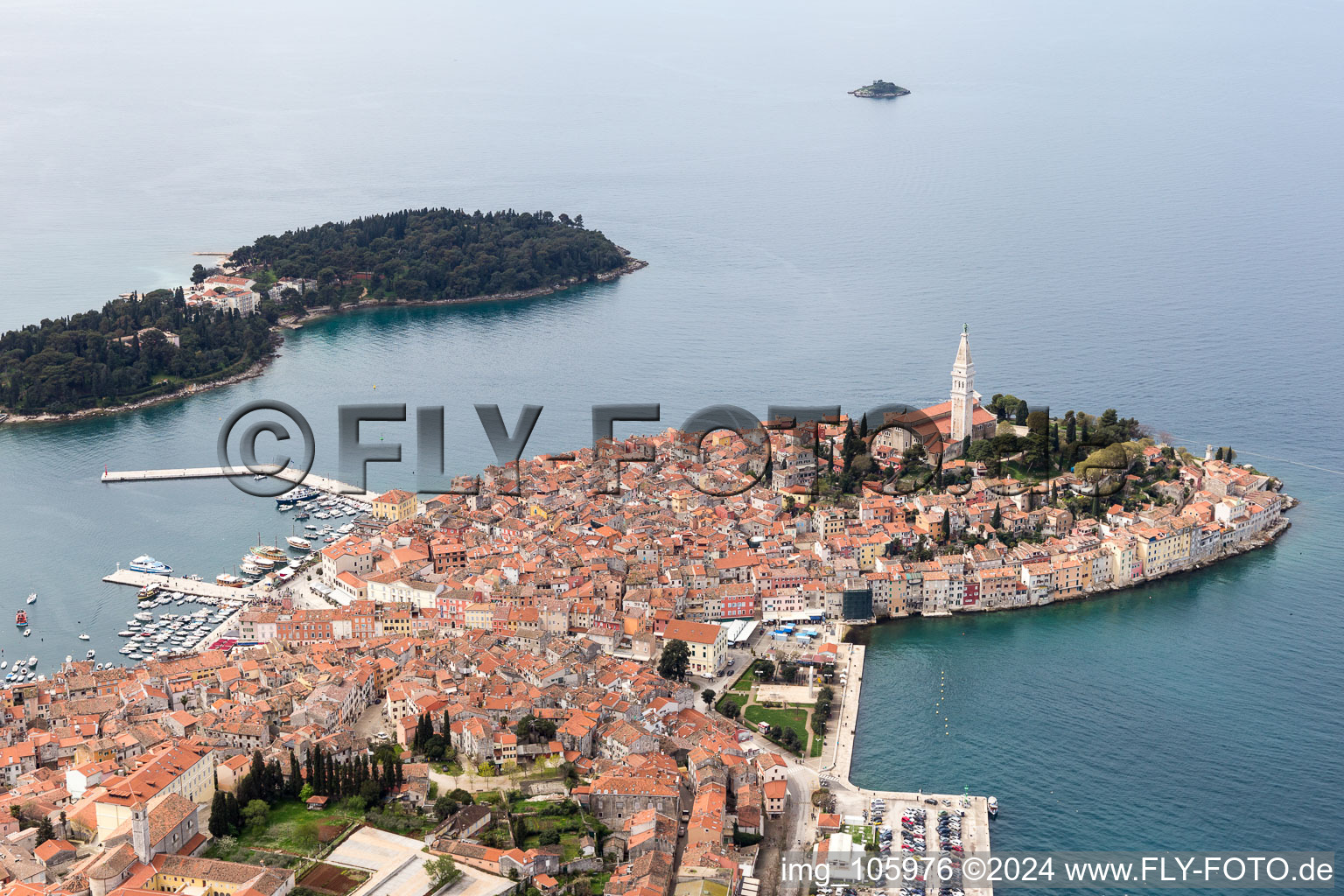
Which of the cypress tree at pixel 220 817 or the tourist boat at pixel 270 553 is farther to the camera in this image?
the tourist boat at pixel 270 553

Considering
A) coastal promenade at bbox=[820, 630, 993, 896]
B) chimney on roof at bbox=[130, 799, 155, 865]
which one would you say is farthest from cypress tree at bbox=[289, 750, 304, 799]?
coastal promenade at bbox=[820, 630, 993, 896]

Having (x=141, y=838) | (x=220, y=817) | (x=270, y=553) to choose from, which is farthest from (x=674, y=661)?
(x=270, y=553)

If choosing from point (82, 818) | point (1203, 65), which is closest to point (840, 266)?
point (82, 818)

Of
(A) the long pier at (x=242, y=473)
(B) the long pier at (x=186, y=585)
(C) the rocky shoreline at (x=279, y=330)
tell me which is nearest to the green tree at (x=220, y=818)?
(B) the long pier at (x=186, y=585)

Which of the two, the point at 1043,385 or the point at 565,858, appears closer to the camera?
the point at 565,858

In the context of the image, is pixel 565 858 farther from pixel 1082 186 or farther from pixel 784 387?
pixel 1082 186

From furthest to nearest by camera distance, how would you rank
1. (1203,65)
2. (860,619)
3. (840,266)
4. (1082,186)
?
(1203,65)
(1082,186)
(840,266)
(860,619)

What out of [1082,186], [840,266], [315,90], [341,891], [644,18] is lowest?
[341,891]

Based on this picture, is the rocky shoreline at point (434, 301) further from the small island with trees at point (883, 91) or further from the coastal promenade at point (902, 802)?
the small island with trees at point (883, 91)
